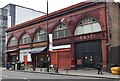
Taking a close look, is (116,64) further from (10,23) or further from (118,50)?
(10,23)

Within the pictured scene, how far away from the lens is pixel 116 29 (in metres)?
34.8

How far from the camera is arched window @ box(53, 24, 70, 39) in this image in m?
39.3

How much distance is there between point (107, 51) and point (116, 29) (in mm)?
4422

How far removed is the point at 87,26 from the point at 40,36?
1273 centimetres

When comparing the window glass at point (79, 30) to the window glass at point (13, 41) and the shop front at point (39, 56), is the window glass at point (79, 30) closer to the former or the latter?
the shop front at point (39, 56)

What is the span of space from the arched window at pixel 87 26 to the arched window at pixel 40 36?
8795 millimetres

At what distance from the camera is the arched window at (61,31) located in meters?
39.3

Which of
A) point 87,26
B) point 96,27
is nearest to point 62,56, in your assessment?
point 87,26

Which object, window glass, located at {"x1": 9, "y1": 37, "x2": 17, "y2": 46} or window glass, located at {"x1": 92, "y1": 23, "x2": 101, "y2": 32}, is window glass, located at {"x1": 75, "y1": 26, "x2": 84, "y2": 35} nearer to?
window glass, located at {"x1": 92, "y1": 23, "x2": 101, "y2": 32}

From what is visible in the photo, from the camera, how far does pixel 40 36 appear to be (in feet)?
150

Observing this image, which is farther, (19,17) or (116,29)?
(19,17)

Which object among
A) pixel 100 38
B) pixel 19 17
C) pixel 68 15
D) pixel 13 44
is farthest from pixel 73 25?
pixel 19 17

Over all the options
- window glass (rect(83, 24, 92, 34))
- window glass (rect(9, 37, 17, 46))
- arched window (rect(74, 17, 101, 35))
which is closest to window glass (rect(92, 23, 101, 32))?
arched window (rect(74, 17, 101, 35))

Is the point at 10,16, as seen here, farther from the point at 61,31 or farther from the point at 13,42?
the point at 61,31
